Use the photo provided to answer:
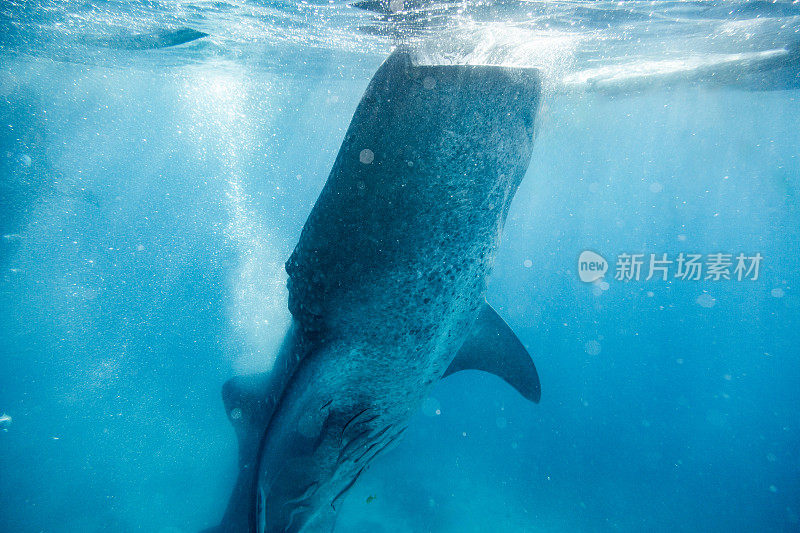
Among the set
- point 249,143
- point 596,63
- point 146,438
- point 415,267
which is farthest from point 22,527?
point 249,143

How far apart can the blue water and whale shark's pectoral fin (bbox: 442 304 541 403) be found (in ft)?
5.42

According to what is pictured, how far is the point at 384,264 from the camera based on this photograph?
77.7 inches

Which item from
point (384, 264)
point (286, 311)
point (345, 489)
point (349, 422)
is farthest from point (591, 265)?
point (384, 264)

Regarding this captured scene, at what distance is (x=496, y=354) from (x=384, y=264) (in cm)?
243

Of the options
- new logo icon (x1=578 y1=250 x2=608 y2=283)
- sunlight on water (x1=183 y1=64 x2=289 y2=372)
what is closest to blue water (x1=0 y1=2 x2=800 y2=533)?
sunlight on water (x1=183 y1=64 x2=289 y2=372)

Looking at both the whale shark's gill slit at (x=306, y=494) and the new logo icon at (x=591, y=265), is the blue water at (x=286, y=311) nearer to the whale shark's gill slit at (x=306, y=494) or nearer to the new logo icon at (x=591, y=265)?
the whale shark's gill slit at (x=306, y=494)

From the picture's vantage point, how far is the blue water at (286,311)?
831 cm

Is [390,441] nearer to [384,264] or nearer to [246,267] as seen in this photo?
[384,264]

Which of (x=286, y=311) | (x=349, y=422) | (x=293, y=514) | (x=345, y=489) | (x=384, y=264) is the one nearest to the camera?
(x=384, y=264)

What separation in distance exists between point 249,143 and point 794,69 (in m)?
41.3

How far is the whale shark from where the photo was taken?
72.1 inches

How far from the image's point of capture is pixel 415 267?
6.66 feet

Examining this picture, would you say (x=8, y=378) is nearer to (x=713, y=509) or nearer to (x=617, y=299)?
(x=713, y=509)

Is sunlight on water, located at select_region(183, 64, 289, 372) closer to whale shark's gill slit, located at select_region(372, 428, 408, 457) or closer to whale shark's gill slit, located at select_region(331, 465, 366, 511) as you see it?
whale shark's gill slit, located at select_region(372, 428, 408, 457)
